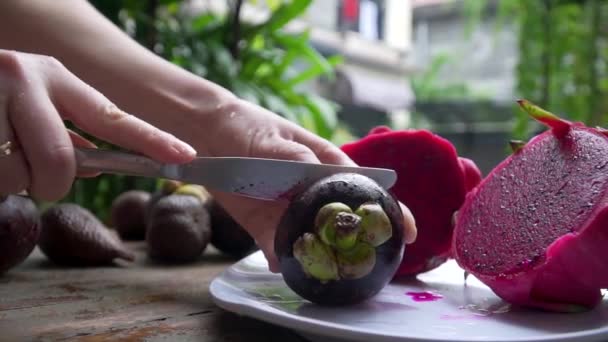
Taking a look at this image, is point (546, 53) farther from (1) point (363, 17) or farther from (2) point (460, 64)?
(1) point (363, 17)

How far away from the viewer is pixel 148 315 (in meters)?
0.70

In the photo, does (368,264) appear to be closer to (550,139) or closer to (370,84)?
(550,139)

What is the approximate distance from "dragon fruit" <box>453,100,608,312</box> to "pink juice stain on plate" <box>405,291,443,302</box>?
52 millimetres

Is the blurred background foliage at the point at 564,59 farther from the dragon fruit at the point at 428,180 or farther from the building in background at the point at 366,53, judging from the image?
the dragon fruit at the point at 428,180

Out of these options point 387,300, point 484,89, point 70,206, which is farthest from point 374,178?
point 484,89

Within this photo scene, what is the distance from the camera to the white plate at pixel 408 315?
1.76 feet

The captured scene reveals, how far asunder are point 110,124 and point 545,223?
1.61 feet

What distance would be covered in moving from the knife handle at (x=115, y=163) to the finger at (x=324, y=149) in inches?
9.5

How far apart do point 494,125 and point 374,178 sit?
3.77 m

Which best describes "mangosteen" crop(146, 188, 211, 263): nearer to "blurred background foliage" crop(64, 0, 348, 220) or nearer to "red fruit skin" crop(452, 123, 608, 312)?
"red fruit skin" crop(452, 123, 608, 312)

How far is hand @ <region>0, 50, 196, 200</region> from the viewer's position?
0.59 metres

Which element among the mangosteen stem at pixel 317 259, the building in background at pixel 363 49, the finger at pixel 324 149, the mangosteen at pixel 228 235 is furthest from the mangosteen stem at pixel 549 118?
the building in background at pixel 363 49

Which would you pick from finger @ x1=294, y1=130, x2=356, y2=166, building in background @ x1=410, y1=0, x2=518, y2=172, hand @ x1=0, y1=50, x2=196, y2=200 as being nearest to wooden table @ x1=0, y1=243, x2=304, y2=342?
hand @ x1=0, y1=50, x2=196, y2=200

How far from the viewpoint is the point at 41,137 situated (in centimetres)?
59
